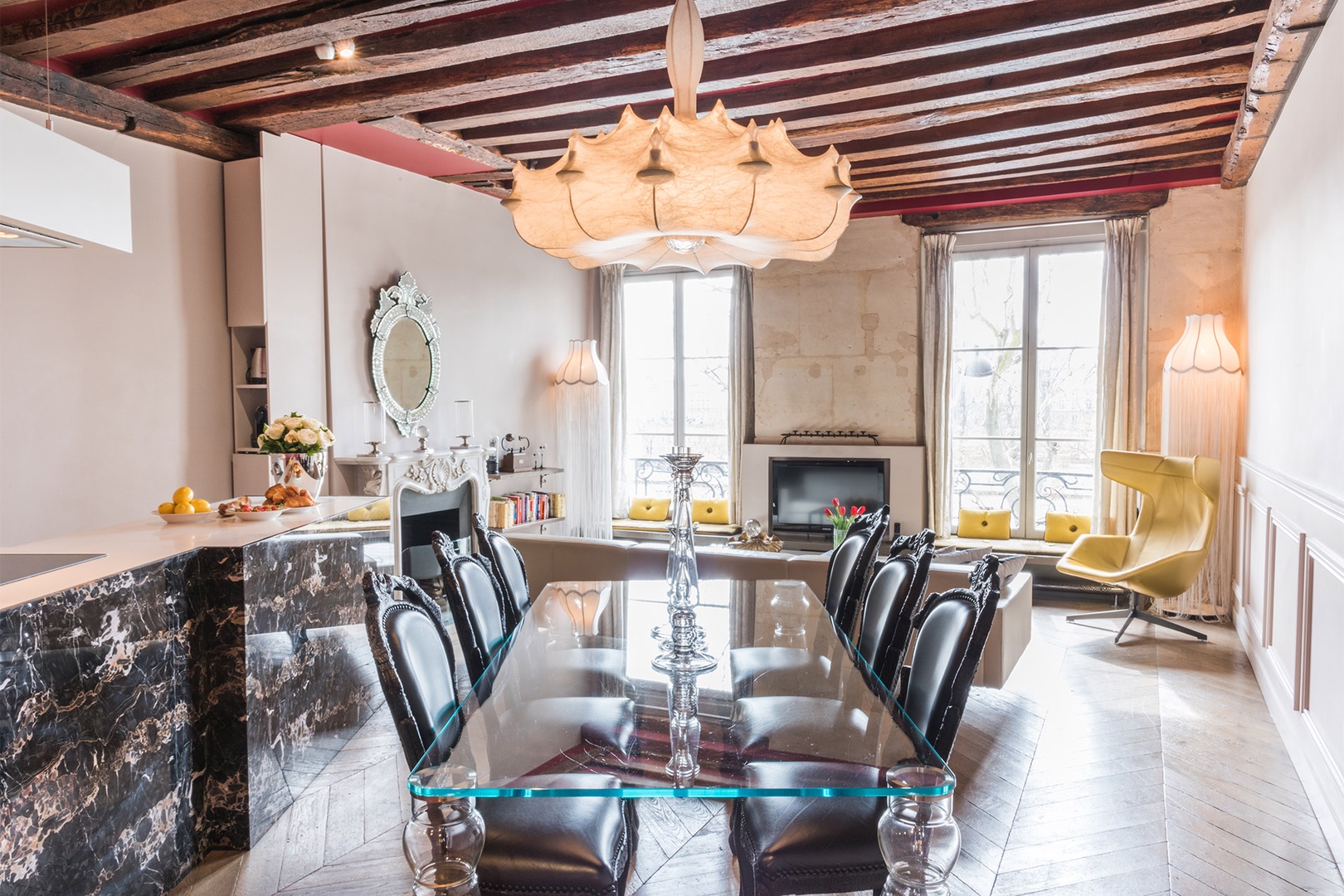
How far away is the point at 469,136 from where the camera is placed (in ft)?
15.8

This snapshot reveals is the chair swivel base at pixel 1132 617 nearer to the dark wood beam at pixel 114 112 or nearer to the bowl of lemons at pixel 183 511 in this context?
the bowl of lemons at pixel 183 511

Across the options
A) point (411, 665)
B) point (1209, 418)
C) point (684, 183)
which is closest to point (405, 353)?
point (684, 183)

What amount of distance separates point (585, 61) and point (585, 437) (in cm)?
386

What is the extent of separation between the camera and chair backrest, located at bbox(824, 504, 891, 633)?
2799 millimetres

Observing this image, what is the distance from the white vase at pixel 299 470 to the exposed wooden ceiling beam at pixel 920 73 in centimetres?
209

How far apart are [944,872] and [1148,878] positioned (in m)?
1.33

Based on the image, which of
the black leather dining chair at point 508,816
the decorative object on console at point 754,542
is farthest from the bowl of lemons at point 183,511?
the decorative object on console at point 754,542

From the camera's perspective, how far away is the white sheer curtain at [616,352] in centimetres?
756

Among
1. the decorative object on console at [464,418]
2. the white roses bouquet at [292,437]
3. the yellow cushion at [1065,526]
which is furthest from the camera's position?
the yellow cushion at [1065,526]

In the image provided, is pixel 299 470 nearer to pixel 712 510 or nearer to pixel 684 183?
pixel 684 183

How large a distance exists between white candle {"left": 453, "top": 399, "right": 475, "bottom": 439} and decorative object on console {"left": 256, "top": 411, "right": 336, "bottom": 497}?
93.7 inches

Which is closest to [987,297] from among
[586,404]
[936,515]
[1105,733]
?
[936,515]

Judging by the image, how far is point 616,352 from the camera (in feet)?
24.8

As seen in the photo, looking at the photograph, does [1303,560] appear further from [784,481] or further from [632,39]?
[784,481]
